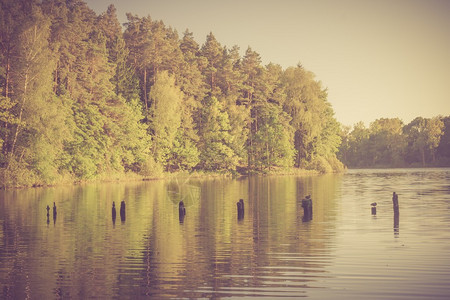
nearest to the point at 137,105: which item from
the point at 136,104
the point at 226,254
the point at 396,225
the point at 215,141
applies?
the point at 136,104

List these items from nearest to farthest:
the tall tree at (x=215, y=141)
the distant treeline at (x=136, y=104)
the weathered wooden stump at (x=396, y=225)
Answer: the weathered wooden stump at (x=396, y=225) → the distant treeline at (x=136, y=104) → the tall tree at (x=215, y=141)

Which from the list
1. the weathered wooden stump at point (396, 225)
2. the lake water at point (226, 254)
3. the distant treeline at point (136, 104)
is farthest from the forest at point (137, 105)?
the weathered wooden stump at point (396, 225)

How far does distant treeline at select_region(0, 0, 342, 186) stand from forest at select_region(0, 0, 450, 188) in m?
0.20

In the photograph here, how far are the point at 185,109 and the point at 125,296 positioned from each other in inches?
3653

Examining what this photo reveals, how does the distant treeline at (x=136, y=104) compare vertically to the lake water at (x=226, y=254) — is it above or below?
above

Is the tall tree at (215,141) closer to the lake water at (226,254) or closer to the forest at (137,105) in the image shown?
the forest at (137,105)

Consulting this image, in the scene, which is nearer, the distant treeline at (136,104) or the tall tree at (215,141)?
the distant treeline at (136,104)

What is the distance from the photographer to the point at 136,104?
96438 mm

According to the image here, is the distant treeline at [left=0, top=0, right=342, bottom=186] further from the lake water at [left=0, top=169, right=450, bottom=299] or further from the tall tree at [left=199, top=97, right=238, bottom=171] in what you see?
the lake water at [left=0, top=169, right=450, bottom=299]

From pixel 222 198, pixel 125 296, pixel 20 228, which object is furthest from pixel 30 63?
pixel 125 296

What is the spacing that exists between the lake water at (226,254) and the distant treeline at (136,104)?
28900 millimetres

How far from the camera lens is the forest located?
217 ft

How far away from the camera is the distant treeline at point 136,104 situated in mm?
66125

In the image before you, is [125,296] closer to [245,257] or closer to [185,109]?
[245,257]
